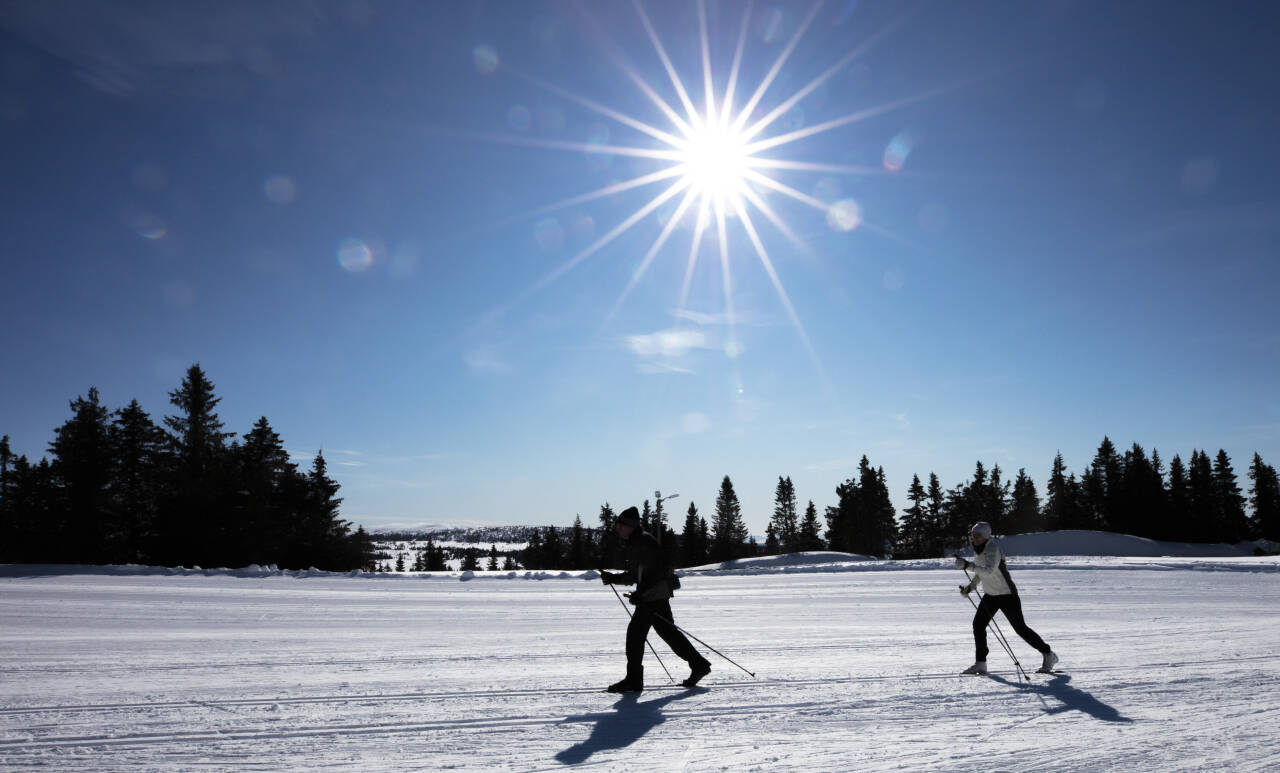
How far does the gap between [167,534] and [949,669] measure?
37498 mm

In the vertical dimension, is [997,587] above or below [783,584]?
above

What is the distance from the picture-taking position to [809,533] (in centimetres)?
9112

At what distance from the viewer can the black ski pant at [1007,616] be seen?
7.14 metres

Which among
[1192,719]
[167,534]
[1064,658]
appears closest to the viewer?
[1192,719]

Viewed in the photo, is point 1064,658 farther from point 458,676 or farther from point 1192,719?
point 458,676

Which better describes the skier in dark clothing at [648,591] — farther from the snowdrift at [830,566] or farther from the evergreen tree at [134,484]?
the evergreen tree at [134,484]

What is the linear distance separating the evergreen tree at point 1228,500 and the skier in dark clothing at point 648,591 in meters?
77.0

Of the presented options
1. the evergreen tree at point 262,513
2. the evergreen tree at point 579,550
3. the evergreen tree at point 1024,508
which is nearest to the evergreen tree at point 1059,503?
the evergreen tree at point 1024,508

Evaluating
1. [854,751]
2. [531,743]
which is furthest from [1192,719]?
[531,743]

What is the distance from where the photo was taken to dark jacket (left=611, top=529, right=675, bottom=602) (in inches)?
262

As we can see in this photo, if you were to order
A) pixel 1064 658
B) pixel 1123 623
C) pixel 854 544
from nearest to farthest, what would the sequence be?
pixel 1064 658, pixel 1123 623, pixel 854 544

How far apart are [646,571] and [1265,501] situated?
82.1 m

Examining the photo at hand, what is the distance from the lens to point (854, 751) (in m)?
4.58

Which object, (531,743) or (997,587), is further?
(997,587)
